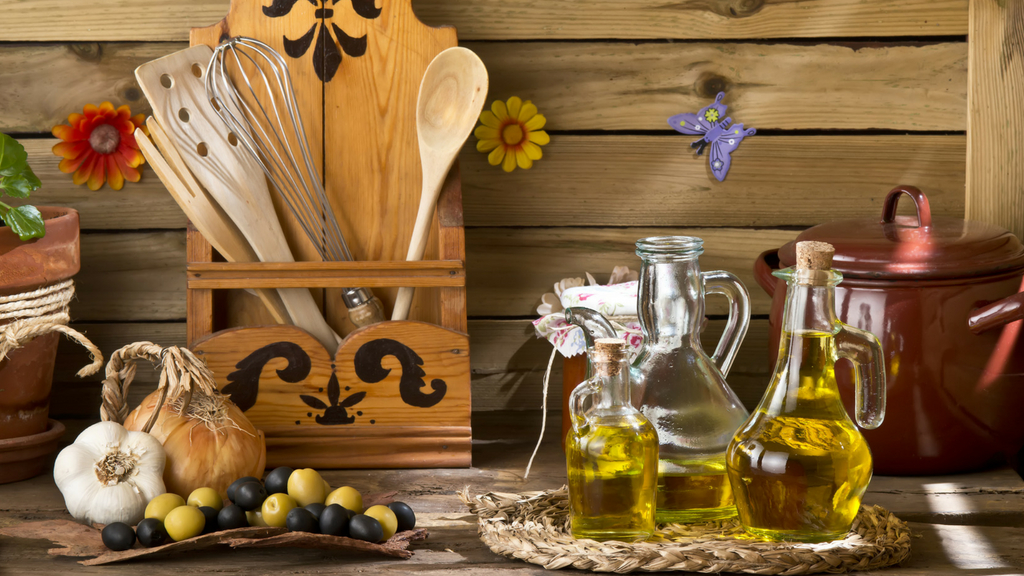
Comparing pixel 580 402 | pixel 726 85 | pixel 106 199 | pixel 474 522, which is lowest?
pixel 474 522

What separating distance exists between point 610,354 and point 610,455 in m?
0.07

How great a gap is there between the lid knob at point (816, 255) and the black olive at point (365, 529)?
1.26 ft

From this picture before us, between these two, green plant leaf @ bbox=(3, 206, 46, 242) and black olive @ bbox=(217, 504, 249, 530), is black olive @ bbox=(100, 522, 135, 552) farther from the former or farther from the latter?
green plant leaf @ bbox=(3, 206, 46, 242)

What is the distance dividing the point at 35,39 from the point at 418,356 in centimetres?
61

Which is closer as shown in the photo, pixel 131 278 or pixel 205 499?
pixel 205 499

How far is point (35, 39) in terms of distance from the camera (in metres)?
1.00

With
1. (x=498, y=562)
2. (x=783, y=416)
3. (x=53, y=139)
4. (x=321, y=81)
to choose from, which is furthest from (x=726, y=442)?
(x=53, y=139)

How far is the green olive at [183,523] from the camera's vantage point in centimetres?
66

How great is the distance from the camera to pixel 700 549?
62 centimetres

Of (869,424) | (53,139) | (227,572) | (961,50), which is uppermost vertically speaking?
(961,50)

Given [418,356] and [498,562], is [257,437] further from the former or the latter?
[498,562]

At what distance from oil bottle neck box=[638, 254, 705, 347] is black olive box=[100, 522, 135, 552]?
1.46ft

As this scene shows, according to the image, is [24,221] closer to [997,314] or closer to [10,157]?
[10,157]

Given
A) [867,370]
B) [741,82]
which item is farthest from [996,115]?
[867,370]
